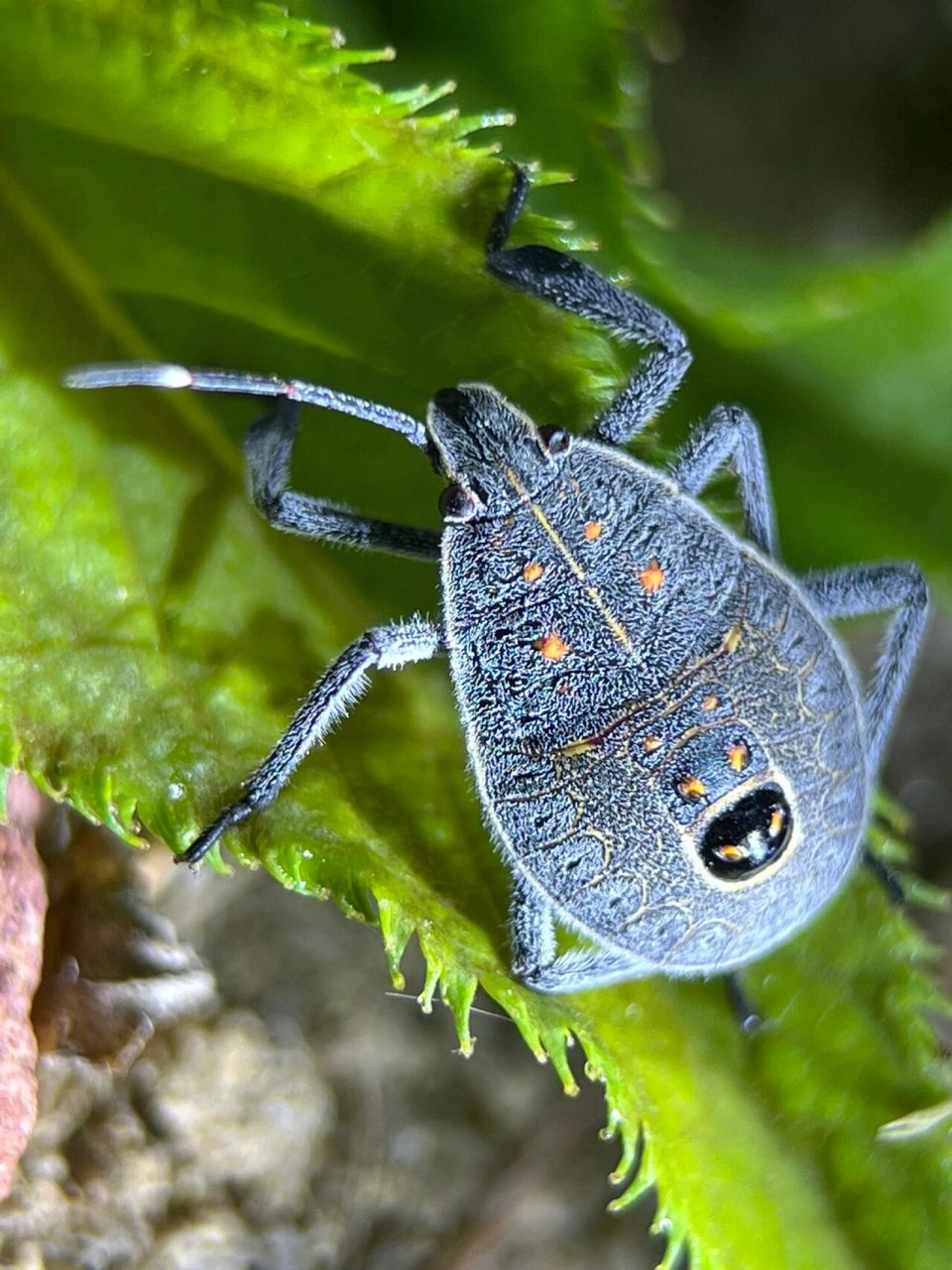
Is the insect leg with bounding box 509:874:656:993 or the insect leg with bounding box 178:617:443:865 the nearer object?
the insect leg with bounding box 178:617:443:865

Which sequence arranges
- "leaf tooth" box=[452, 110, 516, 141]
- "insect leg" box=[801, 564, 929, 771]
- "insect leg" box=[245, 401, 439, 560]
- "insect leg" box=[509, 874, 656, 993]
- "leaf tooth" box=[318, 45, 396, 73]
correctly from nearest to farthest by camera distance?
"leaf tooth" box=[318, 45, 396, 73]
"leaf tooth" box=[452, 110, 516, 141]
"insect leg" box=[509, 874, 656, 993]
"insect leg" box=[245, 401, 439, 560]
"insect leg" box=[801, 564, 929, 771]

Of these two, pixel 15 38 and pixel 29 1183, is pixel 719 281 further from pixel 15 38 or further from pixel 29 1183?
pixel 29 1183

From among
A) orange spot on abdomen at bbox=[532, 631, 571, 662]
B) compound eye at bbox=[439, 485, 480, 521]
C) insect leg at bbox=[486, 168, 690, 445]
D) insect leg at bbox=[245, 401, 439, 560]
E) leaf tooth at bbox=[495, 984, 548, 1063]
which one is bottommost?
leaf tooth at bbox=[495, 984, 548, 1063]

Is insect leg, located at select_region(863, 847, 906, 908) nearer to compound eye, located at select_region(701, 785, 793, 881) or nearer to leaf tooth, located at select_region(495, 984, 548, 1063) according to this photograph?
compound eye, located at select_region(701, 785, 793, 881)

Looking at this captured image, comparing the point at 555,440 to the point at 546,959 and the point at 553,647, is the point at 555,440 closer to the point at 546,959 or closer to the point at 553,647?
the point at 553,647

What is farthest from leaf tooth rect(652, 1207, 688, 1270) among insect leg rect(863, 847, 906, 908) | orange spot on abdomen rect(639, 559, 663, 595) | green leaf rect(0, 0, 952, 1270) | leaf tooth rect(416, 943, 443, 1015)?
orange spot on abdomen rect(639, 559, 663, 595)

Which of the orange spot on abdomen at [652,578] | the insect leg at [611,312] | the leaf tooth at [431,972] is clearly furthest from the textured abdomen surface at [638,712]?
the leaf tooth at [431,972]

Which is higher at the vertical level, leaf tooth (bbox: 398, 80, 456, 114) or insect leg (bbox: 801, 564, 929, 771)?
leaf tooth (bbox: 398, 80, 456, 114)
